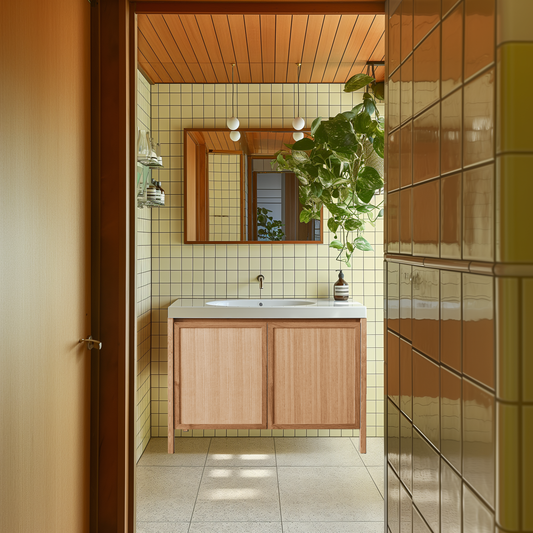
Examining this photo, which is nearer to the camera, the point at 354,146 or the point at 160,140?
the point at 354,146

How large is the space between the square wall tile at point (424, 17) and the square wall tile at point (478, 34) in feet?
0.43

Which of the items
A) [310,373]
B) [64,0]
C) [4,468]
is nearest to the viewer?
[4,468]

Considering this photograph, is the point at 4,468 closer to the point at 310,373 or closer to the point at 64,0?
the point at 64,0

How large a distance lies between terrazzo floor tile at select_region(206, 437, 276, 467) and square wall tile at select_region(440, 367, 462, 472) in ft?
7.64

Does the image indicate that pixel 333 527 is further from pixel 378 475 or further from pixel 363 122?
pixel 363 122

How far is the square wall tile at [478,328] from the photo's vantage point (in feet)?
2.15

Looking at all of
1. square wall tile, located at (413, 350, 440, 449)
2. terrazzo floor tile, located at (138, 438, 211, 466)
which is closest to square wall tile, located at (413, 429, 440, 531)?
square wall tile, located at (413, 350, 440, 449)

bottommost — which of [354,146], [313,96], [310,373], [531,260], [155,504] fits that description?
[155,504]

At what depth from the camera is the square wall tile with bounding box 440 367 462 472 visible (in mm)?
757

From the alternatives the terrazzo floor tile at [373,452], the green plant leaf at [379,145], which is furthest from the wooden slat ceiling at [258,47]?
the terrazzo floor tile at [373,452]

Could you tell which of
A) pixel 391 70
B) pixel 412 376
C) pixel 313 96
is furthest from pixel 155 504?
pixel 313 96

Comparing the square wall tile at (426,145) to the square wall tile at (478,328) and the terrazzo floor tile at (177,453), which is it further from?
the terrazzo floor tile at (177,453)

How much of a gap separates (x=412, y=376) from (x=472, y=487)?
0.29 meters

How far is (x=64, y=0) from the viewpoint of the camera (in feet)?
4.63
